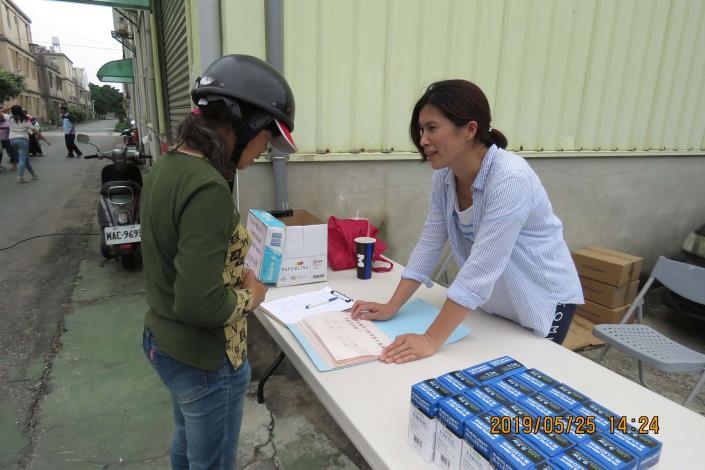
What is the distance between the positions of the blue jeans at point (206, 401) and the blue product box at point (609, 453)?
915 millimetres

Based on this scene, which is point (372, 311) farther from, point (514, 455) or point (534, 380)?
point (514, 455)

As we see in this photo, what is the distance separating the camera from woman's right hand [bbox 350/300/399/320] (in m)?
1.67

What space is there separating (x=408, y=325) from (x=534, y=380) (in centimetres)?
65

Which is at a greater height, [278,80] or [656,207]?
[278,80]

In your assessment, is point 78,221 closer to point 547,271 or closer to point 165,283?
point 165,283

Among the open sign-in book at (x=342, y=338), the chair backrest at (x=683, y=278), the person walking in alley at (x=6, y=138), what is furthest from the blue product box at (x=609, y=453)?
the person walking in alley at (x=6, y=138)

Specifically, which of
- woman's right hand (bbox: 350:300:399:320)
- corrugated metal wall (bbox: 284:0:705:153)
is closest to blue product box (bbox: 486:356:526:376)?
woman's right hand (bbox: 350:300:399:320)

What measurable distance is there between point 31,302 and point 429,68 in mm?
4036

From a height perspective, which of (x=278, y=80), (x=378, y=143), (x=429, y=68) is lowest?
(x=378, y=143)

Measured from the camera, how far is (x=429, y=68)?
10.4ft

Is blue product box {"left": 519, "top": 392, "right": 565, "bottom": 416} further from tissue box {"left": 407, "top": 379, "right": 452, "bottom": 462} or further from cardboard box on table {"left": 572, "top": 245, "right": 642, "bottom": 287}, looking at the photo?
cardboard box on table {"left": 572, "top": 245, "right": 642, "bottom": 287}

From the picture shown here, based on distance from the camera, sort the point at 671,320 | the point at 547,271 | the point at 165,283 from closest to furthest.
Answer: the point at 165,283
the point at 547,271
the point at 671,320

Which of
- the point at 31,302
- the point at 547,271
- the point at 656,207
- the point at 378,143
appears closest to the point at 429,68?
the point at 378,143

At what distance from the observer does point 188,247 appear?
3.15 ft
